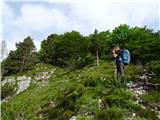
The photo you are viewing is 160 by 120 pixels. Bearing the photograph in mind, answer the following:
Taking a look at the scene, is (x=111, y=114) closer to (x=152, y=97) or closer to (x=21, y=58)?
(x=152, y=97)

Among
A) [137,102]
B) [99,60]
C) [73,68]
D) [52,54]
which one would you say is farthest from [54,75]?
[137,102]

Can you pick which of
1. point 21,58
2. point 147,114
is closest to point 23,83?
point 21,58

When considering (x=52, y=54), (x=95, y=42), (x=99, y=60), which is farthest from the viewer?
(x=52, y=54)

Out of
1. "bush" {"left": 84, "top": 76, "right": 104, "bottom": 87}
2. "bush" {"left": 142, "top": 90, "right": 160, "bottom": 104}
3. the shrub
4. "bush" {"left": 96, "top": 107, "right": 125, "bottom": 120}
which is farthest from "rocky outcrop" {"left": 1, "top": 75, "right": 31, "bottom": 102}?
"bush" {"left": 96, "top": 107, "right": 125, "bottom": 120}

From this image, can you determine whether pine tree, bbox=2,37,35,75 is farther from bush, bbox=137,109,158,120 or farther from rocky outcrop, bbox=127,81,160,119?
bush, bbox=137,109,158,120

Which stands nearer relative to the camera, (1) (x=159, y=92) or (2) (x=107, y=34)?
(1) (x=159, y=92)

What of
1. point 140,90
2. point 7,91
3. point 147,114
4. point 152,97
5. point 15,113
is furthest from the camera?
point 7,91

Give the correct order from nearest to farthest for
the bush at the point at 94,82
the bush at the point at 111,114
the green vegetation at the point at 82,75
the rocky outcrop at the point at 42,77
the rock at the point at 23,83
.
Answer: the bush at the point at 111,114 → the green vegetation at the point at 82,75 → the bush at the point at 94,82 → the rock at the point at 23,83 → the rocky outcrop at the point at 42,77

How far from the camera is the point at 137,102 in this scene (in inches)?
1163

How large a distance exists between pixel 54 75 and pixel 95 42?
12.4 metres

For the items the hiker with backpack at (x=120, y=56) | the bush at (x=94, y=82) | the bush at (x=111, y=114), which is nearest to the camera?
the bush at (x=111, y=114)

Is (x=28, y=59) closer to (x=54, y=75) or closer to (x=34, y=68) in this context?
(x=34, y=68)

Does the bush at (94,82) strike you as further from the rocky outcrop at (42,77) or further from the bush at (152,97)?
the rocky outcrop at (42,77)

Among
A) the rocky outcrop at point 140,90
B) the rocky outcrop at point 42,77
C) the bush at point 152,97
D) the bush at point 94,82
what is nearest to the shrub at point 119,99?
the rocky outcrop at point 140,90
